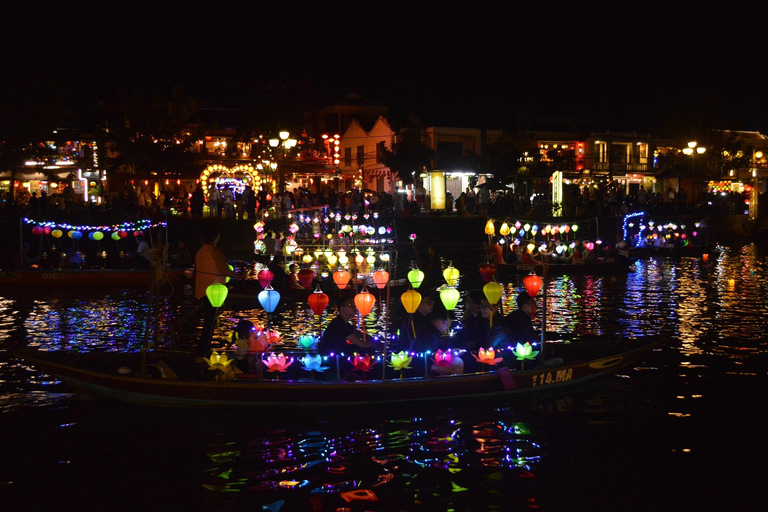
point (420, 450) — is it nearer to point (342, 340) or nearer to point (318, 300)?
point (342, 340)

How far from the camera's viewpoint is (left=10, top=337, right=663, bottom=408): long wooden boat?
9820mm

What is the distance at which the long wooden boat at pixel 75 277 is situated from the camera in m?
23.8

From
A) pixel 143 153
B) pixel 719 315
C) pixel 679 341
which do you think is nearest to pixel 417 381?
pixel 679 341

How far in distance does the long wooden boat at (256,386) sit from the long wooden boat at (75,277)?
44.3ft

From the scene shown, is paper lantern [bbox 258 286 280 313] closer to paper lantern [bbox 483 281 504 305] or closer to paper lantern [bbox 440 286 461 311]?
paper lantern [bbox 440 286 461 311]

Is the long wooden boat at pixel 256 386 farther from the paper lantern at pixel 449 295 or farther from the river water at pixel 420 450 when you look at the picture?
the paper lantern at pixel 449 295

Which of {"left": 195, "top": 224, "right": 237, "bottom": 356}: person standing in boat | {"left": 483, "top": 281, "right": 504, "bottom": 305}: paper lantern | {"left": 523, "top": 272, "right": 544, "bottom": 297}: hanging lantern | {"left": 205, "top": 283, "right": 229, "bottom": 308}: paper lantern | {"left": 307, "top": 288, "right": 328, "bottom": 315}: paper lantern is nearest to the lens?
{"left": 205, "top": 283, "right": 229, "bottom": 308}: paper lantern

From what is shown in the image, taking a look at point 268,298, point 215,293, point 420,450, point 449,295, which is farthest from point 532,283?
point 215,293

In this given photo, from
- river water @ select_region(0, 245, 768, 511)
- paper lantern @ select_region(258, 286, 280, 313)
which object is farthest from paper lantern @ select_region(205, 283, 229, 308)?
river water @ select_region(0, 245, 768, 511)

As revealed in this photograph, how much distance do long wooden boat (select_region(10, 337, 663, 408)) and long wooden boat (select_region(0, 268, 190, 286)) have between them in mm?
13513

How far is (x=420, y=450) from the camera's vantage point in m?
9.04

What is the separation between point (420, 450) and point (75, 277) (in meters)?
18.3

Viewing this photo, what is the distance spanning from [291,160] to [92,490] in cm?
3925

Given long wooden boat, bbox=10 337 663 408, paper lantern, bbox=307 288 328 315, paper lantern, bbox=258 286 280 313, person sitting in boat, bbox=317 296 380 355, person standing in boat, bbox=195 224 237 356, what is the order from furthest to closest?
paper lantern, bbox=258 286 280 313, paper lantern, bbox=307 288 328 315, person standing in boat, bbox=195 224 237 356, person sitting in boat, bbox=317 296 380 355, long wooden boat, bbox=10 337 663 408
